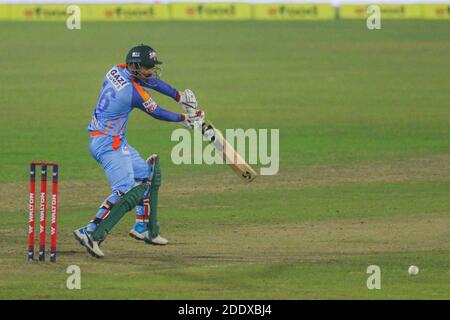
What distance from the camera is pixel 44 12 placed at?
223 feet

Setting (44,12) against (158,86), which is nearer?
(158,86)

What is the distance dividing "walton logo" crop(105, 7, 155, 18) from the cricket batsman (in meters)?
53.8

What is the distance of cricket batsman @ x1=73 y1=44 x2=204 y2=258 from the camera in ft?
50.4

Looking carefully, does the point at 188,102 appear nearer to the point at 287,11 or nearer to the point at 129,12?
the point at 129,12

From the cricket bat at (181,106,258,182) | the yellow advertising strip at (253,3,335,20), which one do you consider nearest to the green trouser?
the cricket bat at (181,106,258,182)

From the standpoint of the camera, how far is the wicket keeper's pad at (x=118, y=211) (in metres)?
15.2

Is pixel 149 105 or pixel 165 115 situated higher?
pixel 149 105

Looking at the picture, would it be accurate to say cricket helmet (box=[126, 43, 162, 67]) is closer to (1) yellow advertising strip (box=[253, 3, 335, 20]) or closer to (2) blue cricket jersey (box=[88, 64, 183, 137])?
(2) blue cricket jersey (box=[88, 64, 183, 137])

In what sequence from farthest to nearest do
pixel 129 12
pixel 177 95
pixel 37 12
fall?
pixel 129 12 < pixel 37 12 < pixel 177 95

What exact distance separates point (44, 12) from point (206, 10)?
857 cm

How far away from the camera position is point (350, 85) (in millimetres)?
40188

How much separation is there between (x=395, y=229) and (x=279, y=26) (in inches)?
1881

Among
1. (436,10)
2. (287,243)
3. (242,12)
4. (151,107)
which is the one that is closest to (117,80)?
(151,107)

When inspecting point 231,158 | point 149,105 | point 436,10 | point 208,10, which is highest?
point 208,10
